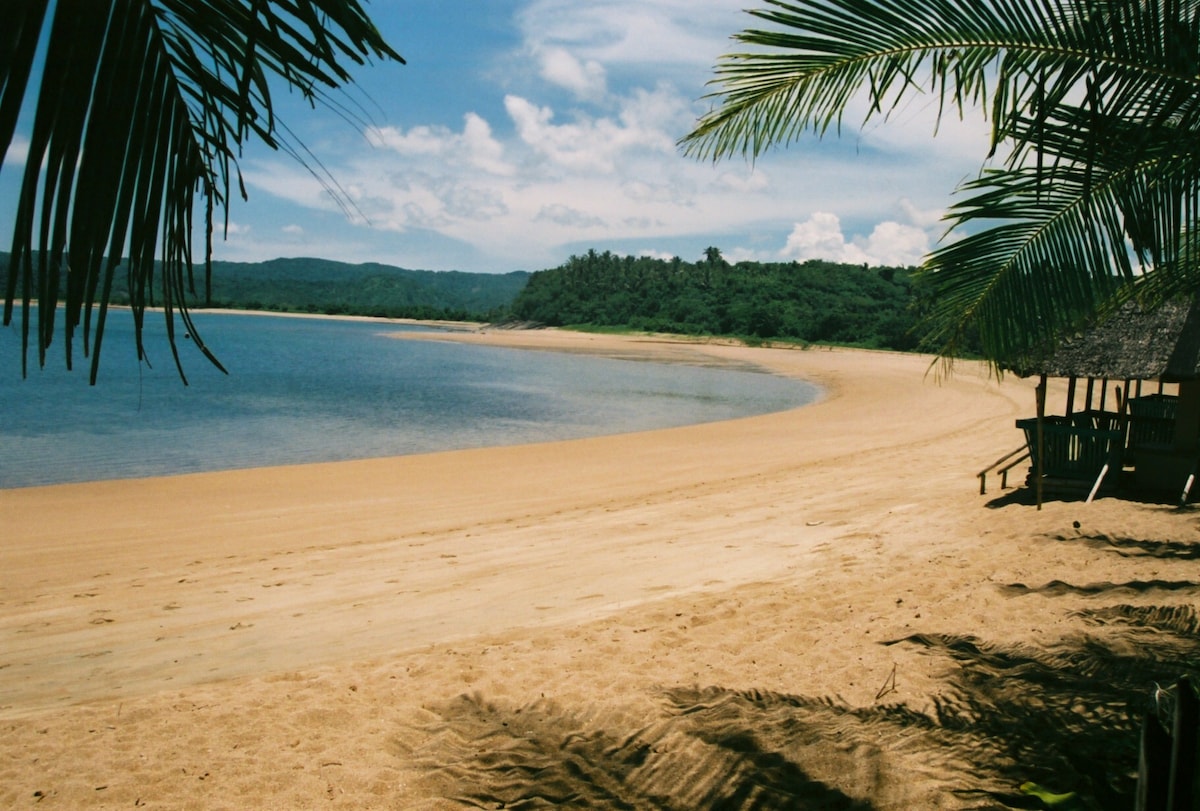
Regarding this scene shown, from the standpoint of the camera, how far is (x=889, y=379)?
34.0 meters

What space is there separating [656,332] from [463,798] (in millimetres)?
76248

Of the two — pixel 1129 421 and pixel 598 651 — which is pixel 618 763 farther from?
pixel 1129 421

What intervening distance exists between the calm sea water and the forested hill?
80.8ft

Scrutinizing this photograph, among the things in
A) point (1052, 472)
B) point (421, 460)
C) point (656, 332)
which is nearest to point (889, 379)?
point (421, 460)

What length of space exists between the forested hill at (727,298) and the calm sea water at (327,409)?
24628 millimetres

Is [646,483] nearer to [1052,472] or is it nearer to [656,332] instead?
[1052,472]

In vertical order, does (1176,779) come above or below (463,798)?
above

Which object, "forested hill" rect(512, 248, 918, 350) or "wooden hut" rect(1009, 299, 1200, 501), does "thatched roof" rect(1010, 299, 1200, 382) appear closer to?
"wooden hut" rect(1009, 299, 1200, 501)

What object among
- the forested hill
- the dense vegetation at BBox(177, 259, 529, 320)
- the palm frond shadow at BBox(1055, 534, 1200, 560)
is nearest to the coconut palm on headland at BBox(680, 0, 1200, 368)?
the palm frond shadow at BBox(1055, 534, 1200, 560)

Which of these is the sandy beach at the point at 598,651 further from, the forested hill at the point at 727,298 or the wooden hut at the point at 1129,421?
the forested hill at the point at 727,298

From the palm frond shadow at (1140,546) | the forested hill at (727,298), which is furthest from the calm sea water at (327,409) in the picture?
the forested hill at (727,298)

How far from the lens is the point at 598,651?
4625 mm

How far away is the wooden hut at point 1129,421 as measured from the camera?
7973 mm

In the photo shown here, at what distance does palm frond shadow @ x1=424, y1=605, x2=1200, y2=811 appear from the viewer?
113 inches
